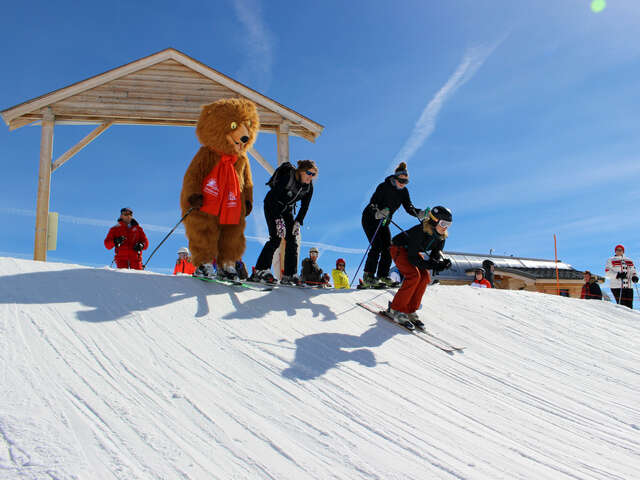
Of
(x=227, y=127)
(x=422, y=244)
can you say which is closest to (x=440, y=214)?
(x=422, y=244)

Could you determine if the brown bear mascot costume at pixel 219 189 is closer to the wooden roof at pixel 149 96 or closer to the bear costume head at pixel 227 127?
the bear costume head at pixel 227 127

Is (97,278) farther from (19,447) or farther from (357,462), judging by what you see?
(357,462)

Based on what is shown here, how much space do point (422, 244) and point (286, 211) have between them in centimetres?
163

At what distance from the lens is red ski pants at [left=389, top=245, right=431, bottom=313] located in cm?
464

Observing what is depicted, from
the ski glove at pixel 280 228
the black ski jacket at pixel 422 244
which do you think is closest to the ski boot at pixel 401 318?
the black ski jacket at pixel 422 244

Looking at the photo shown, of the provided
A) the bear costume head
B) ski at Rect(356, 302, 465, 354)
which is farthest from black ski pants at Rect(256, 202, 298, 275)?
ski at Rect(356, 302, 465, 354)

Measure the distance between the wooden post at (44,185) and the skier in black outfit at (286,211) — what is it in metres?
3.94

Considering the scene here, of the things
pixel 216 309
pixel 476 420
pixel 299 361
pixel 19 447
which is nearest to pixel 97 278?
pixel 216 309

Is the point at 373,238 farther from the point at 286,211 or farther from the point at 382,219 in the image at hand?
the point at 286,211

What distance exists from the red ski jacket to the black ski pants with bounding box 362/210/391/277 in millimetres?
2949

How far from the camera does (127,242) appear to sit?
234 inches

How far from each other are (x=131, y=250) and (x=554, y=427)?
16.7ft

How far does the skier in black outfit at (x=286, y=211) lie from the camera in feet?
16.8

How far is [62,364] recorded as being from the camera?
2434mm
